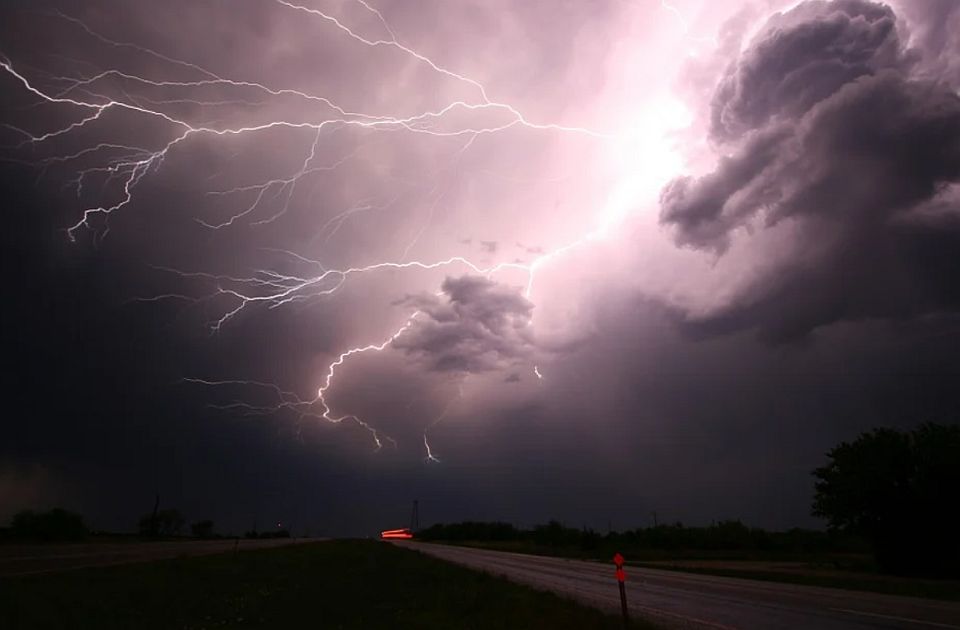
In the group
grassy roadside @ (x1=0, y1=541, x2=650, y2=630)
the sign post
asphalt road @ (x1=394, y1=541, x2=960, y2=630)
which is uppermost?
the sign post

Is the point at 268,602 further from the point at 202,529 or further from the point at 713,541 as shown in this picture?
the point at 202,529

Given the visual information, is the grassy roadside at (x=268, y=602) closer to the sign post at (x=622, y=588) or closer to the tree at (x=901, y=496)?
the sign post at (x=622, y=588)

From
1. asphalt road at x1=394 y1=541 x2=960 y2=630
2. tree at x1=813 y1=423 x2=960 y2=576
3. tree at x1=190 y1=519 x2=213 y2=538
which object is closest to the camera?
asphalt road at x1=394 y1=541 x2=960 y2=630

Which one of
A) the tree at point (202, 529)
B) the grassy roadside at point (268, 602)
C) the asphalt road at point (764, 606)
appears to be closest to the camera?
the grassy roadside at point (268, 602)

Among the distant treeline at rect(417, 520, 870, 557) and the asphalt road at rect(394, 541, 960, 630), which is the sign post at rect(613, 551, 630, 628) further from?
the distant treeline at rect(417, 520, 870, 557)

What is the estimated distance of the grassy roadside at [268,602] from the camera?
13492mm

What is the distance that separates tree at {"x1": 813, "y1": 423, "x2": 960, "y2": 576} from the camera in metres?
33.5

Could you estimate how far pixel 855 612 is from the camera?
52.4ft

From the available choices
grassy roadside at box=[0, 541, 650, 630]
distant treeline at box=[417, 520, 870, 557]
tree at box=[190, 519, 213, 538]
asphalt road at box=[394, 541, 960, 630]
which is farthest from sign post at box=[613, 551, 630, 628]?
tree at box=[190, 519, 213, 538]

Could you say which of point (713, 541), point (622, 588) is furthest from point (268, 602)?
point (713, 541)

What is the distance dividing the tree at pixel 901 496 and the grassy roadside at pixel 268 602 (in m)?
22.7

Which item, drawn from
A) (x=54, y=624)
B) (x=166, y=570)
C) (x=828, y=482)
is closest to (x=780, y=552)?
(x=828, y=482)

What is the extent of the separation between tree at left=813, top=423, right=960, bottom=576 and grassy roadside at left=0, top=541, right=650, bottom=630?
2268cm

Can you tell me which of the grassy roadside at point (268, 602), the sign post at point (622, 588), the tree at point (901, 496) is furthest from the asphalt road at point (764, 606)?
the tree at point (901, 496)
